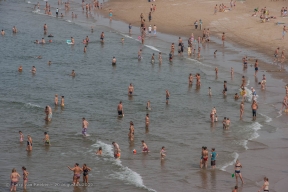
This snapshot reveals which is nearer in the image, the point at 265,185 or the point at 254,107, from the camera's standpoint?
the point at 265,185

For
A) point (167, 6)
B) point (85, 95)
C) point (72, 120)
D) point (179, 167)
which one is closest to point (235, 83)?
point (85, 95)

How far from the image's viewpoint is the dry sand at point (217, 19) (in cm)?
5809

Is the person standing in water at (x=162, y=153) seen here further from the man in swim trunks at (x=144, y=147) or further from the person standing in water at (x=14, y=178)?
the person standing in water at (x=14, y=178)

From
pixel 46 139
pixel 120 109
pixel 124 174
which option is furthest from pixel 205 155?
pixel 120 109

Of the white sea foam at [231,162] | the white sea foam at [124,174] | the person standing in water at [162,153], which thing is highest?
the person standing in water at [162,153]

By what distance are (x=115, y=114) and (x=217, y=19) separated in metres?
35.0

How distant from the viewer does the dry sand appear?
58.1 m

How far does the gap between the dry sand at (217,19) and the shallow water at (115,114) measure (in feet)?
14.1

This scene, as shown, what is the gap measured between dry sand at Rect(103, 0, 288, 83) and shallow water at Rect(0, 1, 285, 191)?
4.28 m

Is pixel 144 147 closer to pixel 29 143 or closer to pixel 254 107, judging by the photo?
pixel 29 143

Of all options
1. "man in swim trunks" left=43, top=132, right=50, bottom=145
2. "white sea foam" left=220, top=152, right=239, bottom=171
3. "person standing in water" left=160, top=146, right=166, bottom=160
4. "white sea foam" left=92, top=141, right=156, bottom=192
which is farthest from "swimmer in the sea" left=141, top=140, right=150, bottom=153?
"man in swim trunks" left=43, top=132, right=50, bottom=145

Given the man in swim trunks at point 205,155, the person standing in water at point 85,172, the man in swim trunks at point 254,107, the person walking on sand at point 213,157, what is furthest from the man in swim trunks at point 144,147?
the man in swim trunks at point 254,107

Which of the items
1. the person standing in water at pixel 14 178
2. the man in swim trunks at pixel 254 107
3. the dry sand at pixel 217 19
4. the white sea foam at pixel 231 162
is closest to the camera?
the person standing in water at pixel 14 178

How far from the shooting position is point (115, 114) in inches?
1442
